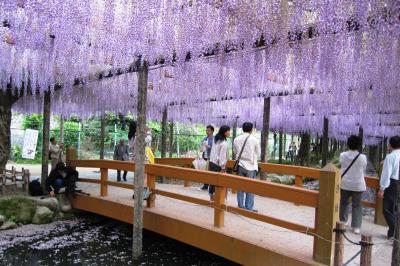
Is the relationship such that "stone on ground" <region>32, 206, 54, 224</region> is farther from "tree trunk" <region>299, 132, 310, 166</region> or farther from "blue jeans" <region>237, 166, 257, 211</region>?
"tree trunk" <region>299, 132, 310, 166</region>

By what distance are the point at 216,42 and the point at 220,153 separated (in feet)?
6.41

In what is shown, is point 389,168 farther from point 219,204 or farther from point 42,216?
point 42,216

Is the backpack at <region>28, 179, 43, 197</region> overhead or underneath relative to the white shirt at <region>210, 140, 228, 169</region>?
underneath

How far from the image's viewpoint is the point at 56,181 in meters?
6.88

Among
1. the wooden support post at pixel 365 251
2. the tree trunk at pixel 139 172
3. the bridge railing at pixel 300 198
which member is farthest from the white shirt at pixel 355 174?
the tree trunk at pixel 139 172

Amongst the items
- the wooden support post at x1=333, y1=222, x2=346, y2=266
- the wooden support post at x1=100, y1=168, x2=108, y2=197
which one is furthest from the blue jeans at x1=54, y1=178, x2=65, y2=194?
the wooden support post at x1=333, y1=222, x2=346, y2=266

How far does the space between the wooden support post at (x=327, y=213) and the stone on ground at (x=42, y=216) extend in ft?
16.2

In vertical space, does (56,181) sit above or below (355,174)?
below

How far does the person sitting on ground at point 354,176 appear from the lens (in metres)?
4.25

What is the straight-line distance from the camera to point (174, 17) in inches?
165

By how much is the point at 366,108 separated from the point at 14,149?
13.9 m

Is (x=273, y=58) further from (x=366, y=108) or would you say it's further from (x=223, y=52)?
(x=366, y=108)

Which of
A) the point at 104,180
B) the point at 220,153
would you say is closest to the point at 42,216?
the point at 104,180

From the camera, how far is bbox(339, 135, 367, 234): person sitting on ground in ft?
13.9
